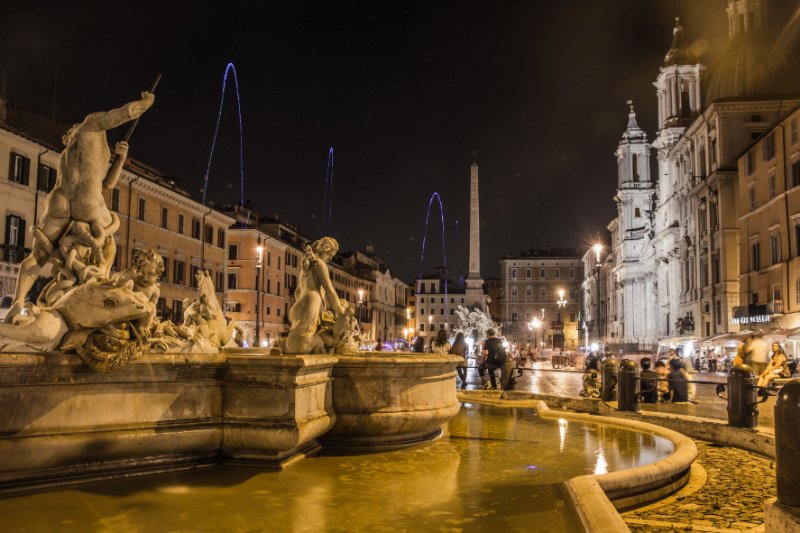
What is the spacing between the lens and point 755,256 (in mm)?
39438

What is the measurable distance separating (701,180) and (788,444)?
170 ft

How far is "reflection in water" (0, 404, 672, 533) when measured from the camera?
13.1ft

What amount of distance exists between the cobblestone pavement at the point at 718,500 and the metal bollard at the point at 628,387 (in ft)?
8.67

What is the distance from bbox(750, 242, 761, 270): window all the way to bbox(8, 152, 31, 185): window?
38.2m

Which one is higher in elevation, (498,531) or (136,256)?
(136,256)

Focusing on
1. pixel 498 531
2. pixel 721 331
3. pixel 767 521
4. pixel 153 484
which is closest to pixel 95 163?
pixel 153 484

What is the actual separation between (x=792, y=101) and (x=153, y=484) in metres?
53.4

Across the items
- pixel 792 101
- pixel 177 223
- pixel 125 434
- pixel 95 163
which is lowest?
pixel 125 434

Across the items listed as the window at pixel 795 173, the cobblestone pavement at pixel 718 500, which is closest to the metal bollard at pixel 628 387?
the cobblestone pavement at pixel 718 500

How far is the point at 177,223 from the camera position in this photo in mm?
41438

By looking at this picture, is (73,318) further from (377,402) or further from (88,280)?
(377,402)

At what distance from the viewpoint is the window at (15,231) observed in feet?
91.7

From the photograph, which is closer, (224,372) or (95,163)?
(224,372)

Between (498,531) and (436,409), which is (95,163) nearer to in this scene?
(436,409)
